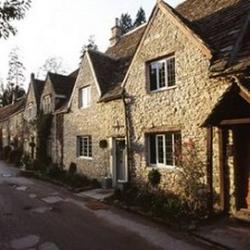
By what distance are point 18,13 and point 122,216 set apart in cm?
809

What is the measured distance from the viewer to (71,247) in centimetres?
928

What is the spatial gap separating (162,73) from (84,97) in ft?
26.1

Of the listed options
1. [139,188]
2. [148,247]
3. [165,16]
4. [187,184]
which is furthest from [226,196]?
[165,16]

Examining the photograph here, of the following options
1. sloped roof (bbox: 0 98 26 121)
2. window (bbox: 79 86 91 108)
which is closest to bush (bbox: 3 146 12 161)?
sloped roof (bbox: 0 98 26 121)

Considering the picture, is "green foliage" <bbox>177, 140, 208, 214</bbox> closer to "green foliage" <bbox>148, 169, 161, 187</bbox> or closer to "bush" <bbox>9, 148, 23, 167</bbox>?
"green foliage" <bbox>148, 169, 161, 187</bbox>

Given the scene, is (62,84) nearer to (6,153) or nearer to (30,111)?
(30,111)

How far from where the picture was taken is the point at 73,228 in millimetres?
11188

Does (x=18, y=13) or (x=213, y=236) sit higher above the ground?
(x=18, y=13)

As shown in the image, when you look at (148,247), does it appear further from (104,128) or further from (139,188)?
(104,128)

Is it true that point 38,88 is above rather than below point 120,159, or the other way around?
above

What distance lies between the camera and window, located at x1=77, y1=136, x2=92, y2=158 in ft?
69.5

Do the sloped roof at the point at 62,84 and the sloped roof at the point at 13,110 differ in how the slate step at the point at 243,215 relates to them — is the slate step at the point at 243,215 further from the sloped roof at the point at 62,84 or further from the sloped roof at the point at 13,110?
the sloped roof at the point at 13,110

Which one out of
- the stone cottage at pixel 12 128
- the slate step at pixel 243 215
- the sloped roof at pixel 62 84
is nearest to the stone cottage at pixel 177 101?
the slate step at pixel 243 215

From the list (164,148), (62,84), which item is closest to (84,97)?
(62,84)
